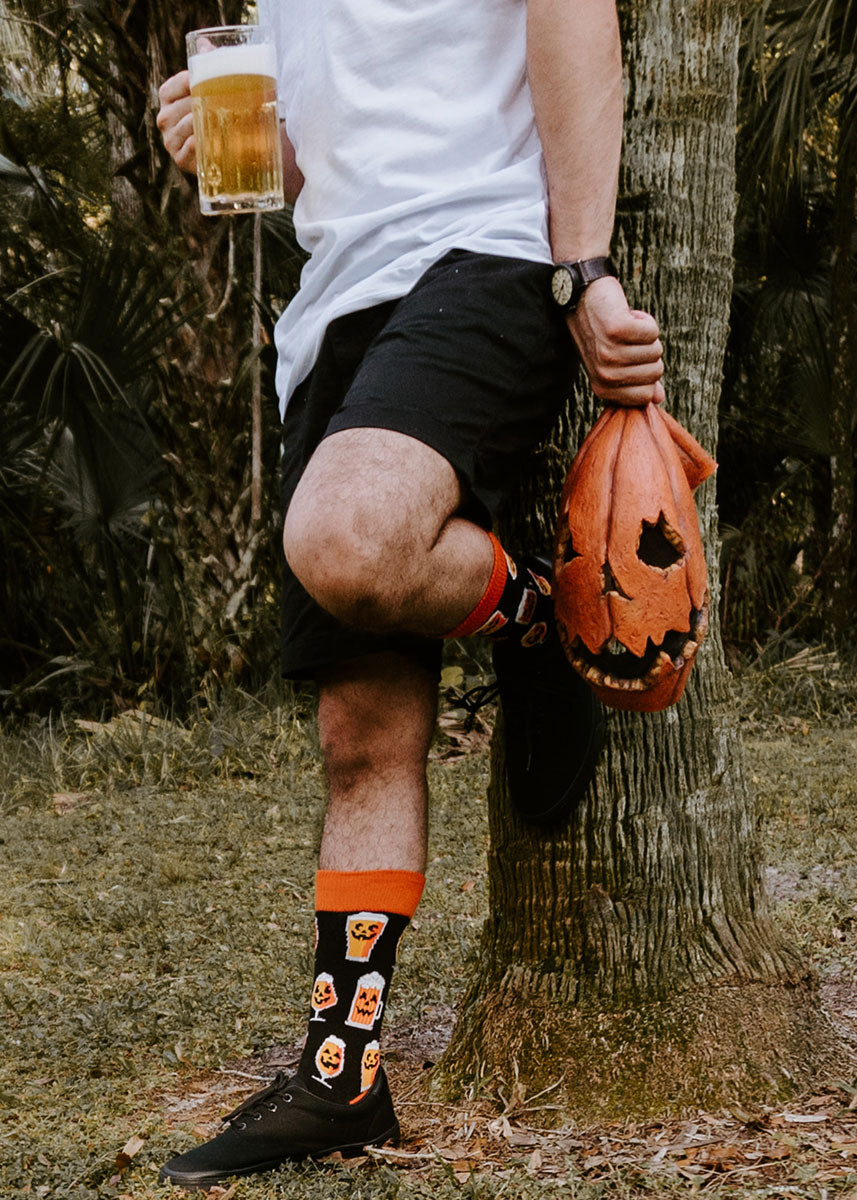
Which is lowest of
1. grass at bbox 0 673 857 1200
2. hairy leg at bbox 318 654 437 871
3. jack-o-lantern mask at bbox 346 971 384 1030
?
grass at bbox 0 673 857 1200

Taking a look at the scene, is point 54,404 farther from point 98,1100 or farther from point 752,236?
point 752,236

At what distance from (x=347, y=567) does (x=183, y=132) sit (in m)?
0.94

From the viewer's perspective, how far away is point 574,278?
1.86 meters

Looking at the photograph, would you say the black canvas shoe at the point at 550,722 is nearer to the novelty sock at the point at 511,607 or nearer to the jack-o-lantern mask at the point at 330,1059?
the novelty sock at the point at 511,607

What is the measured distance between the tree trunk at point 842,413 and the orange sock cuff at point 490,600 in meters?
5.20

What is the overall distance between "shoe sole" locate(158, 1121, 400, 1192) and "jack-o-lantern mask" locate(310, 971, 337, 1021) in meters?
0.18

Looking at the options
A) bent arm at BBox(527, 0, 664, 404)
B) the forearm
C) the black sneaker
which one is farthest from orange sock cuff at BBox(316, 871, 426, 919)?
the forearm

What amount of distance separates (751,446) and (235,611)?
3.23 m

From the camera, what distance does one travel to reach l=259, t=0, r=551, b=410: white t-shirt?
187cm

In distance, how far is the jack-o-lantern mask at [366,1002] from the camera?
74.5 inches

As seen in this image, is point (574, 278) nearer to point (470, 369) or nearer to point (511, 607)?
point (470, 369)

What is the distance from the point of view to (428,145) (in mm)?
1877

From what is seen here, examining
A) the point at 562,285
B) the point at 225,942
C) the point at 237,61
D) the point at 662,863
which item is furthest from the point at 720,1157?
the point at 237,61

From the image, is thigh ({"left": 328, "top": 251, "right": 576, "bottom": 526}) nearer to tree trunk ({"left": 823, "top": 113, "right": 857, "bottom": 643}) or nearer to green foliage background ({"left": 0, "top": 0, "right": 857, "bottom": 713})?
green foliage background ({"left": 0, "top": 0, "right": 857, "bottom": 713})
